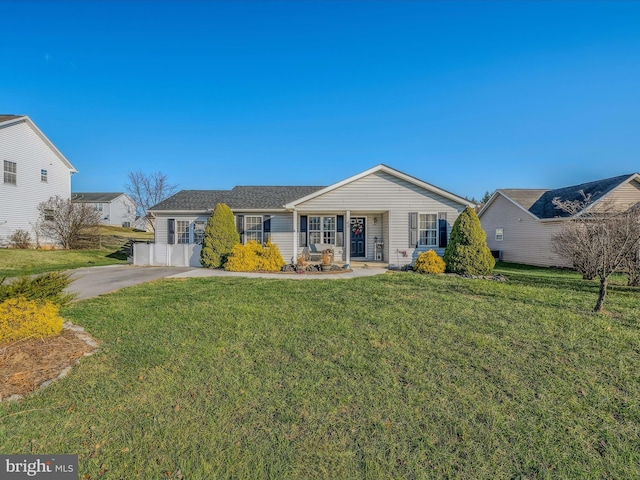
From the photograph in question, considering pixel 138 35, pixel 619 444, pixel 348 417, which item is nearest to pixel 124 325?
pixel 348 417

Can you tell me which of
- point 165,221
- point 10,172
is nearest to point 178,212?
point 165,221

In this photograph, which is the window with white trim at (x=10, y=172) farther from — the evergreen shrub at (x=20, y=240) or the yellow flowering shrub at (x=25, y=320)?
the yellow flowering shrub at (x=25, y=320)

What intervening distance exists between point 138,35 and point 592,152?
26.5m

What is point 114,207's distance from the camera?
145 ft

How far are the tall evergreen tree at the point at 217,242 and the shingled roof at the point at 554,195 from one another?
57.5 ft

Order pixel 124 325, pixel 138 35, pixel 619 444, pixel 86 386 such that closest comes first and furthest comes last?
1. pixel 619 444
2. pixel 86 386
3. pixel 124 325
4. pixel 138 35

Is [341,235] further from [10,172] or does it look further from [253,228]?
[10,172]

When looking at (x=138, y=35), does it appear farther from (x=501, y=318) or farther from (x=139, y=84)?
(x=501, y=318)

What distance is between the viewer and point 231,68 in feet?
52.4

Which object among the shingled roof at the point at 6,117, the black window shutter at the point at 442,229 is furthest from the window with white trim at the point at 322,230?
the shingled roof at the point at 6,117

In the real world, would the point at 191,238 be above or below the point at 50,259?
above

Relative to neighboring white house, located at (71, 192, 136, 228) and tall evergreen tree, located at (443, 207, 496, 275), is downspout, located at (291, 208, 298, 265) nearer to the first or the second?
tall evergreen tree, located at (443, 207, 496, 275)

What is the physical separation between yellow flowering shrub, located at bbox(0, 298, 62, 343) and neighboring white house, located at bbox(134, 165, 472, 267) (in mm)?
10345

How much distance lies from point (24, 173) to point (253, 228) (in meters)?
17.0
